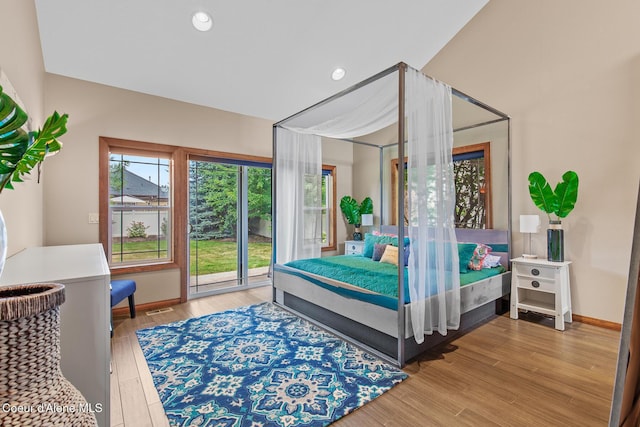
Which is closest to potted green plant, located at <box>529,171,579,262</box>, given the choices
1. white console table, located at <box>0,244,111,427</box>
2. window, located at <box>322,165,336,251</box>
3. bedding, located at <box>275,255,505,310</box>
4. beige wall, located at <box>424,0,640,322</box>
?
beige wall, located at <box>424,0,640,322</box>

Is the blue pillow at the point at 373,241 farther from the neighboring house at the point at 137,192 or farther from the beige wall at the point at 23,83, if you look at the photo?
the beige wall at the point at 23,83

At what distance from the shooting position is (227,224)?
4.70m

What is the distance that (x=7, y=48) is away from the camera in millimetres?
1764

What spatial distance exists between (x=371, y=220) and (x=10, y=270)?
4.62 meters

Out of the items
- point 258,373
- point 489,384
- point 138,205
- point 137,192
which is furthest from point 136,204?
point 489,384

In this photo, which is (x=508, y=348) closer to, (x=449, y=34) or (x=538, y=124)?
(x=538, y=124)

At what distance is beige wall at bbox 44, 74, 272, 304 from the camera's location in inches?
130

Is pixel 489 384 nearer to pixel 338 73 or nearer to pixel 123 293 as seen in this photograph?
pixel 123 293

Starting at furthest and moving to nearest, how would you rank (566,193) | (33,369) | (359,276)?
(566,193) < (359,276) < (33,369)

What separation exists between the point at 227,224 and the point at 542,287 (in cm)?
416

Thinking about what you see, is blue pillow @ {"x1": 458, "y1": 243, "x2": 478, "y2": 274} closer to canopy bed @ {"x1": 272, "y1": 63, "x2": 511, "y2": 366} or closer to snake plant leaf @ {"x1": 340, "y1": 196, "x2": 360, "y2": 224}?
canopy bed @ {"x1": 272, "y1": 63, "x2": 511, "y2": 366}

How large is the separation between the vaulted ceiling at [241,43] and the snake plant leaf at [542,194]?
232cm

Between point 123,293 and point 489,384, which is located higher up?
point 123,293

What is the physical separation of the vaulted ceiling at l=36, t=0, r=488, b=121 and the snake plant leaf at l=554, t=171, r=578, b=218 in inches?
96.8
